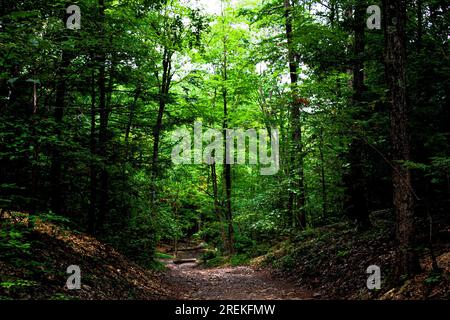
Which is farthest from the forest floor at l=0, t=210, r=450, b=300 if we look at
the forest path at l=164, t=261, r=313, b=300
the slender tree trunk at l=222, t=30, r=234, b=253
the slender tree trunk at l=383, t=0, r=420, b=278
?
the slender tree trunk at l=222, t=30, r=234, b=253

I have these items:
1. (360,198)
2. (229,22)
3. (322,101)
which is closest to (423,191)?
(360,198)

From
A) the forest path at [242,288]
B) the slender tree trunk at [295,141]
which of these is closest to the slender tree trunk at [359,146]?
the slender tree trunk at [295,141]

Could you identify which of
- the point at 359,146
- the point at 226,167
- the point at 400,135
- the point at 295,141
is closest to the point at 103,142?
the point at 295,141

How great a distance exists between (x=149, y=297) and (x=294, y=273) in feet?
18.1

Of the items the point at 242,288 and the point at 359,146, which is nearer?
the point at 359,146

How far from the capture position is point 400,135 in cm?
634

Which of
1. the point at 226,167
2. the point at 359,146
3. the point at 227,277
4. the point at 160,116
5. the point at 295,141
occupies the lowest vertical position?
the point at 227,277

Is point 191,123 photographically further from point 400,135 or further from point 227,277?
point 400,135

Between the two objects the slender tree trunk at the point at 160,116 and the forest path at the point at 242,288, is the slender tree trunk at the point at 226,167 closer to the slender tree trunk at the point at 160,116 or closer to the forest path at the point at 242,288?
the slender tree trunk at the point at 160,116

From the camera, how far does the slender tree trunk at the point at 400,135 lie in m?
6.30

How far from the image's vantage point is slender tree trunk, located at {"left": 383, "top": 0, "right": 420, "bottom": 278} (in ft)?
20.7

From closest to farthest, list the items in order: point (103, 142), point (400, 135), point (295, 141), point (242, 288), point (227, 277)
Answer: point (400, 135)
point (103, 142)
point (242, 288)
point (295, 141)
point (227, 277)

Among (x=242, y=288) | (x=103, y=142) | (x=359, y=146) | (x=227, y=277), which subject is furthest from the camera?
(x=227, y=277)
